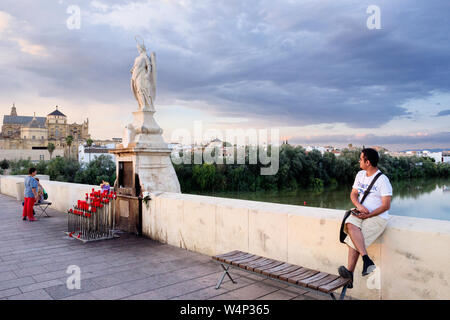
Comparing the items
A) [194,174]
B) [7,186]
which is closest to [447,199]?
[194,174]

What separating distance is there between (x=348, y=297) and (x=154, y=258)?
2846 mm

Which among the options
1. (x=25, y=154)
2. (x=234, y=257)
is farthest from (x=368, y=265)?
(x=25, y=154)

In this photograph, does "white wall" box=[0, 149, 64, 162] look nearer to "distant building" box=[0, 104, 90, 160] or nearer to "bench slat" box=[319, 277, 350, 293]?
"distant building" box=[0, 104, 90, 160]

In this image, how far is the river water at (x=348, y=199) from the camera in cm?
3261

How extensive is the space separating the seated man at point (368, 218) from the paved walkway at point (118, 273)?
670 millimetres

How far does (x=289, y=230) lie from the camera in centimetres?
428

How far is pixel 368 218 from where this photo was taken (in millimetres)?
3367

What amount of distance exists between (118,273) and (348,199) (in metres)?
38.0

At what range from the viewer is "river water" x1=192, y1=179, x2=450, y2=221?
107 feet

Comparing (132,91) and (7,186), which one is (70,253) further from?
(7,186)

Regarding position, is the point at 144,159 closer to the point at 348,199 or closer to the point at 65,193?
the point at 65,193

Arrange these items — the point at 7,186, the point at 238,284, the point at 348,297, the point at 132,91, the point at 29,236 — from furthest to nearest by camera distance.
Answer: the point at 7,186, the point at 132,91, the point at 29,236, the point at 238,284, the point at 348,297

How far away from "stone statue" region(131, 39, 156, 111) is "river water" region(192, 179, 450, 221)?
28377 mm
